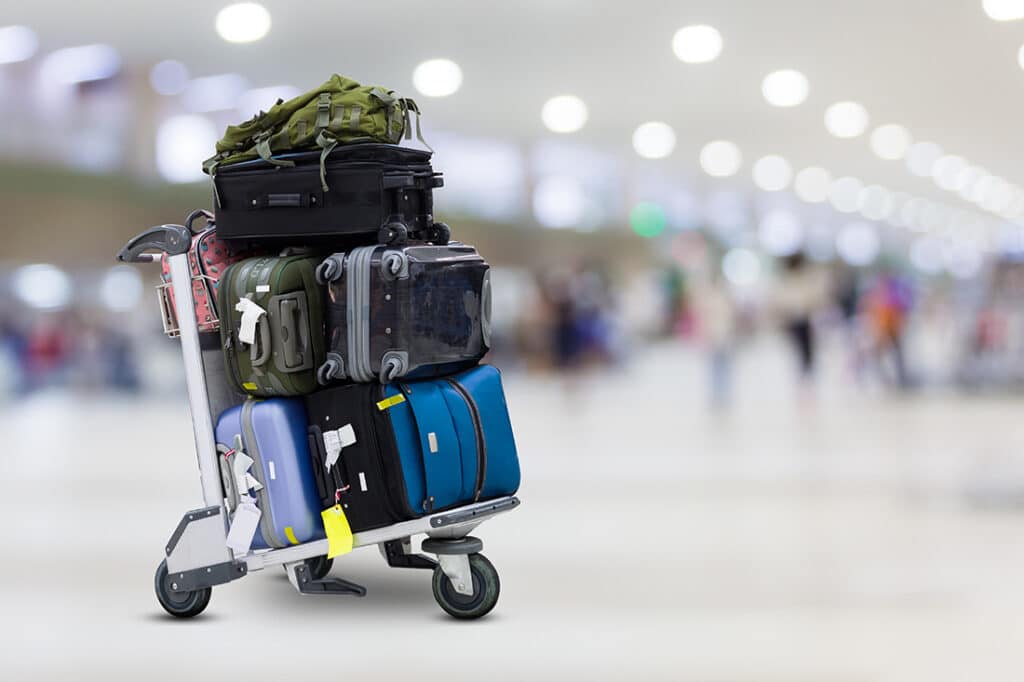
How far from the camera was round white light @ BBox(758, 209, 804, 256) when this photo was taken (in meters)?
31.7

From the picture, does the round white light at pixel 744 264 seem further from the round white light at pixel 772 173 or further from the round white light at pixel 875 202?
the round white light at pixel 772 173

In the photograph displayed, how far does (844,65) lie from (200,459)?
6145mm

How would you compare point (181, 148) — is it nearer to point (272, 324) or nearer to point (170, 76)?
point (170, 76)

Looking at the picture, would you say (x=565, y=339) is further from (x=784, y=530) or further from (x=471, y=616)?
(x=471, y=616)

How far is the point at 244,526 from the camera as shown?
11.7 feet

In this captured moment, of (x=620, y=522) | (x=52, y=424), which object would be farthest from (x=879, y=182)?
(x=620, y=522)

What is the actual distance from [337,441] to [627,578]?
1280 millimetres

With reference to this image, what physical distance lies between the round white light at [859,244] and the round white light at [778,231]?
214 centimetres

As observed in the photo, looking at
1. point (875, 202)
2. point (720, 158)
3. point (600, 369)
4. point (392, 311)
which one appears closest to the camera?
point (392, 311)

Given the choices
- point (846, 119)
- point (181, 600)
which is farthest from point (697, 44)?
point (181, 600)

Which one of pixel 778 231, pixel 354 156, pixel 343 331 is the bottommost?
pixel 778 231

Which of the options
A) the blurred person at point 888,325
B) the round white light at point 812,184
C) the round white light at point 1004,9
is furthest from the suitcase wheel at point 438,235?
the round white light at point 812,184

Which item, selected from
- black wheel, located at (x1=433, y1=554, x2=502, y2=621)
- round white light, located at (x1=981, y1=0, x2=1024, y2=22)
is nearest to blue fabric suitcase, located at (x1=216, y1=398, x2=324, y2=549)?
black wheel, located at (x1=433, y1=554, x2=502, y2=621)

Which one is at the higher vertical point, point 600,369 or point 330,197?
point 330,197
